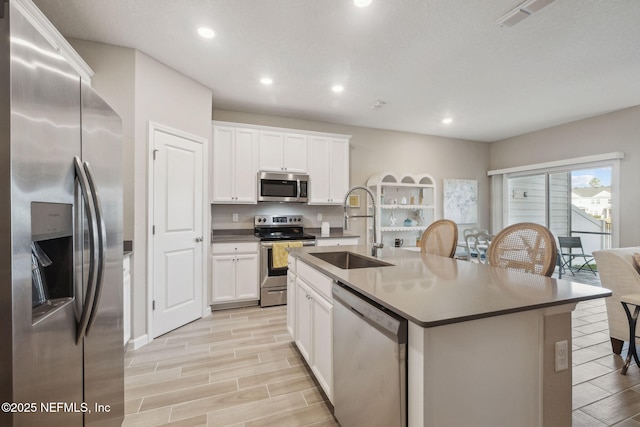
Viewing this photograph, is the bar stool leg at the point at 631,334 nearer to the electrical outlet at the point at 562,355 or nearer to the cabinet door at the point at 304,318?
the electrical outlet at the point at 562,355

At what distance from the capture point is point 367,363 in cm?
121

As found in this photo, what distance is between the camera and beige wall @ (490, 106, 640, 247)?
4.03 meters

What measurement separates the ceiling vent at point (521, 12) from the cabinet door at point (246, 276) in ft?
11.3

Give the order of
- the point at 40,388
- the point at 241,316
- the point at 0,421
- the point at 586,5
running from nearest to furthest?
the point at 0,421 → the point at 40,388 → the point at 586,5 → the point at 241,316

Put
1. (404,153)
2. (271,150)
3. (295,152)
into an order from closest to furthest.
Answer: (271,150), (295,152), (404,153)

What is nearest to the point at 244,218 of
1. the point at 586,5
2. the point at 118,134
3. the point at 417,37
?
the point at 118,134

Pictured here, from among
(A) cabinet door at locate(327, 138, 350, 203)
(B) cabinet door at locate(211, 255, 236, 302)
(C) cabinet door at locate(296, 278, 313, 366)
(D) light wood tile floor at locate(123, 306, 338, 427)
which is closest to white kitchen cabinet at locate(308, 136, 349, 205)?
(A) cabinet door at locate(327, 138, 350, 203)

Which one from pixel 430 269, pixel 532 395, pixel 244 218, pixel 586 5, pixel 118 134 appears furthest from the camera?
pixel 244 218

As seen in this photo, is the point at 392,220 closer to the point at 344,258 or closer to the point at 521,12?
the point at 344,258

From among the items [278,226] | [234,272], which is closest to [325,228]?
[278,226]

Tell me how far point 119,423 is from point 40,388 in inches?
32.7

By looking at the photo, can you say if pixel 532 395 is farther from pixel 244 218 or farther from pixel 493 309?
pixel 244 218

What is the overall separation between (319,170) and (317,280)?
276cm

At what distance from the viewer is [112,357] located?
4.48 ft
